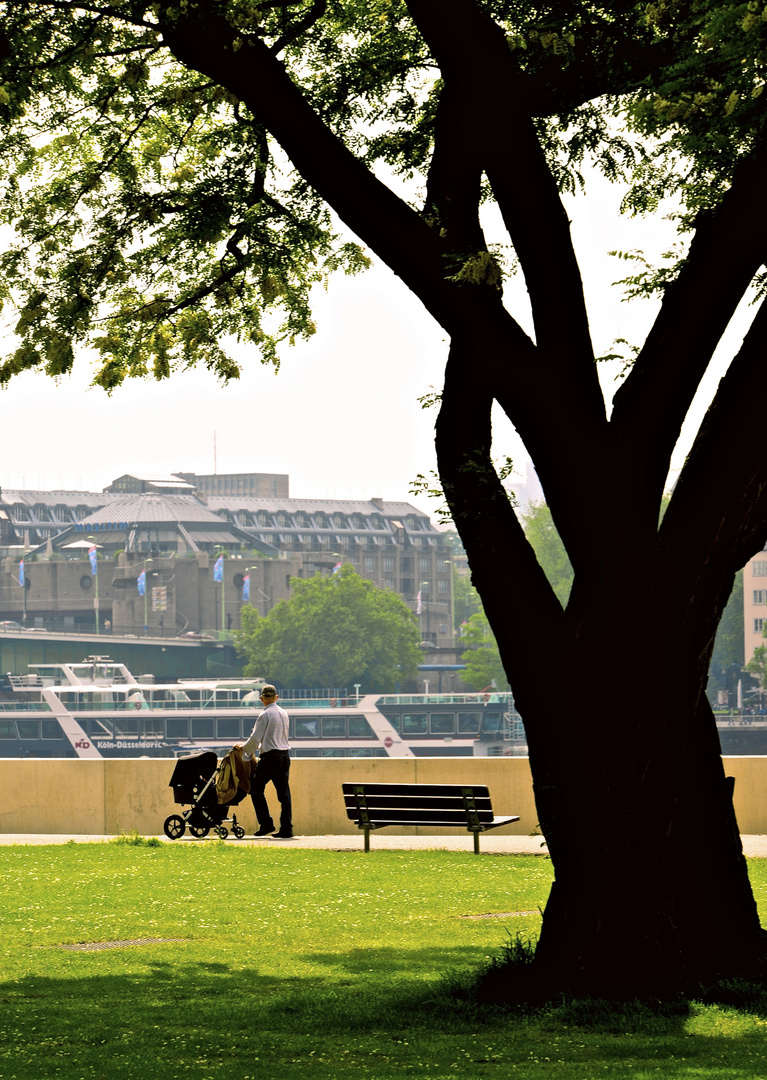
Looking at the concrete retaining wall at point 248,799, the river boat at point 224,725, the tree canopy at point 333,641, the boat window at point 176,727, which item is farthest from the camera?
the tree canopy at point 333,641

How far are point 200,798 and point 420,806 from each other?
234 centimetres

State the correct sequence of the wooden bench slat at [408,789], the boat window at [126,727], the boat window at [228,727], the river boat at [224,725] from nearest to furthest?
the wooden bench slat at [408,789] → the river boat at [224,725] → the boat window at [228,727] → the boat window at [126,727]

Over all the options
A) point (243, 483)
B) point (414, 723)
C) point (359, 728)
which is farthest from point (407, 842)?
point (243, 483)

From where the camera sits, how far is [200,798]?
51.0ft

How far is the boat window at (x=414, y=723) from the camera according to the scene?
104 m

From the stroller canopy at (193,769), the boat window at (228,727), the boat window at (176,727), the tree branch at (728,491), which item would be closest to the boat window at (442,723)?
the boat window at (228,727)

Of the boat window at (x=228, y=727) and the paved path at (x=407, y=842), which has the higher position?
the paved path at (x=407, y=842)

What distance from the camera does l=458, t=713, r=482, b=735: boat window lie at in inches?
4085

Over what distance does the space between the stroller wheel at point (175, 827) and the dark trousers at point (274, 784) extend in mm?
778

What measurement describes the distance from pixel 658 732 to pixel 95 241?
5667 mm

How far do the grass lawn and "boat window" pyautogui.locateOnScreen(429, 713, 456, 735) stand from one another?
296ft

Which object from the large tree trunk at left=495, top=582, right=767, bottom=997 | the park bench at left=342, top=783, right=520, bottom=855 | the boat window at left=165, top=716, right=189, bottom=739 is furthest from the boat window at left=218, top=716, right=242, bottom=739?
the large tree trunk at left=495, top=582, right=767, bottom=997

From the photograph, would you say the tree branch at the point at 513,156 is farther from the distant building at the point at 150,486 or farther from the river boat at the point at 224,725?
the distant building at the point at 150,486

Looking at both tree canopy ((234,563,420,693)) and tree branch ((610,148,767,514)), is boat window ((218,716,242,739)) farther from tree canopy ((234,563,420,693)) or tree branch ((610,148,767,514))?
tree branch ((610,148,767,514))
